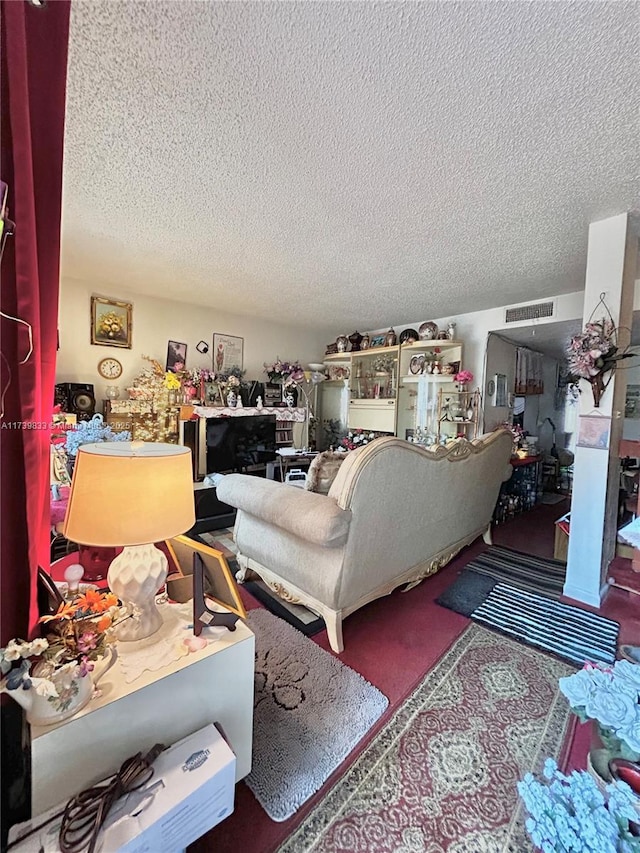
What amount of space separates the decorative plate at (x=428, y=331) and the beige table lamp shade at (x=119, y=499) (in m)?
4.10

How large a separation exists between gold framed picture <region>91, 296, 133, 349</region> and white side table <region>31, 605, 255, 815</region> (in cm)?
362

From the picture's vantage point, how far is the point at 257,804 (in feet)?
3.47

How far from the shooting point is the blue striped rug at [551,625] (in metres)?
1.77

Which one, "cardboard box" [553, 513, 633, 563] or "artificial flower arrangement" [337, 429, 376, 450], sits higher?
"artificial flower arrangement" [337, 429, 376, 450]

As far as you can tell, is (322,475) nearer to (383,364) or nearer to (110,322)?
→ (110,322)

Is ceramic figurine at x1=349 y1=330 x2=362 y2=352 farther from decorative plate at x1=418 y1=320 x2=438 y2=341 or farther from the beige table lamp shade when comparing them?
the beige table lamp shade

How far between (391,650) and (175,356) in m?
3.81

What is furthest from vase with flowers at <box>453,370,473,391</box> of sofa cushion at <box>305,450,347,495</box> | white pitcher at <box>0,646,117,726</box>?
white pitcher at <box>0,646,117,726</box>

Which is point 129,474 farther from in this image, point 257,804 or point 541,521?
point 541,521

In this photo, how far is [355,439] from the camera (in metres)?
4.95

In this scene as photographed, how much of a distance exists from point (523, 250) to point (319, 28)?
2104 millimetres

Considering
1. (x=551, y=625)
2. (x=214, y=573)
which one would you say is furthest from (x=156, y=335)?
(x=551, y=625)

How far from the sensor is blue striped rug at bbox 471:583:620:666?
69.7 inches

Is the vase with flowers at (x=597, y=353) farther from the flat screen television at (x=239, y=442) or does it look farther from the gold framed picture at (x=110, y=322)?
the gold framed picture at (x=110, y=322)
